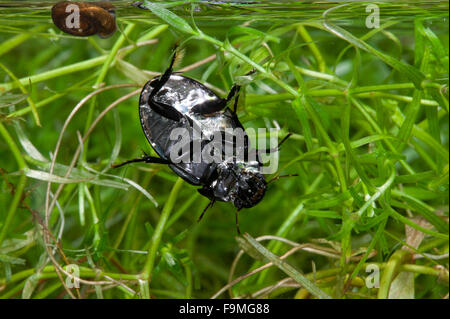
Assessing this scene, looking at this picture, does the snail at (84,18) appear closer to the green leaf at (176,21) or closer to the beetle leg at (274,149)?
the green leaf at (176,21)

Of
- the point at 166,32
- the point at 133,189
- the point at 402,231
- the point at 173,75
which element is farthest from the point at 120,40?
the point at 402,231

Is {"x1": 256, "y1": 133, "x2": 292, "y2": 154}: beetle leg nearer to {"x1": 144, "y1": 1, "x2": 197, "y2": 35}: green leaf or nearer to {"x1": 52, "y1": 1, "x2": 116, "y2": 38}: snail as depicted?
{"x1": 144, "y1": 1, "x2": 197, "y2": 35}: green leaf

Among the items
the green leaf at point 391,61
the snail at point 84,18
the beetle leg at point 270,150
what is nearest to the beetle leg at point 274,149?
the beetle leg at point 270,150

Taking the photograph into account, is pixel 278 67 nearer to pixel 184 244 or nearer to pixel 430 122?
pixel 430 122

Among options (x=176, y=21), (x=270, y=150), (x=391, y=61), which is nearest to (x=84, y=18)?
(x=176, y=21)

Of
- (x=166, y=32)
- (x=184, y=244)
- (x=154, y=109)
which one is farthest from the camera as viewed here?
(x=184, y=244)

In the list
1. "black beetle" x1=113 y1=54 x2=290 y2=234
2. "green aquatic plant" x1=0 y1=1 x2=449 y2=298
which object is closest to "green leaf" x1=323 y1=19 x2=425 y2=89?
"green aquatic plant" x1=0 y1=1 x2=449 y2=298

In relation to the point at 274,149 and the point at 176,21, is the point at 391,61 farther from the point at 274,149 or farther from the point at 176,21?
the point at 176,21
